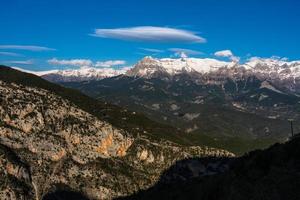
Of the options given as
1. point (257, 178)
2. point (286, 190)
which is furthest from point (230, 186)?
point (286, 190)

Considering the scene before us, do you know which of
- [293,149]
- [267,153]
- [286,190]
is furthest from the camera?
[267,153]

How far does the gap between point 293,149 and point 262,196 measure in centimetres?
1840

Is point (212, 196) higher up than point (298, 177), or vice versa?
point (298, 177)

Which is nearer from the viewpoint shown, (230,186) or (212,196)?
(230,186)

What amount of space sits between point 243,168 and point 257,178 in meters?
10.6

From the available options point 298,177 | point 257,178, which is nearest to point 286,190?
point 298,177

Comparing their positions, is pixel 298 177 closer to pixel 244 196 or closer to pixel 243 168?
pixel 244 196

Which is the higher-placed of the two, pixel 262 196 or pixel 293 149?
pixel 293 149

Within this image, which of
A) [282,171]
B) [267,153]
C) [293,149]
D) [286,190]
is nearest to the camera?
[286,190]

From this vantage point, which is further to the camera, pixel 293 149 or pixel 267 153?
pixel 267 153

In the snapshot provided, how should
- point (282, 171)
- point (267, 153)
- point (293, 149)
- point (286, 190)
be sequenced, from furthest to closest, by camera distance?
1. point (267, 153)
2. point (293, 149)
3. point (282, 171)
4. point (286, 190)

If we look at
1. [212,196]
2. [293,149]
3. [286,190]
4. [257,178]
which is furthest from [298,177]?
[212,196]

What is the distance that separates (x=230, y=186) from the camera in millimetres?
88562

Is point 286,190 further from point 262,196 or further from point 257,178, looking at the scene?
point 257,178
